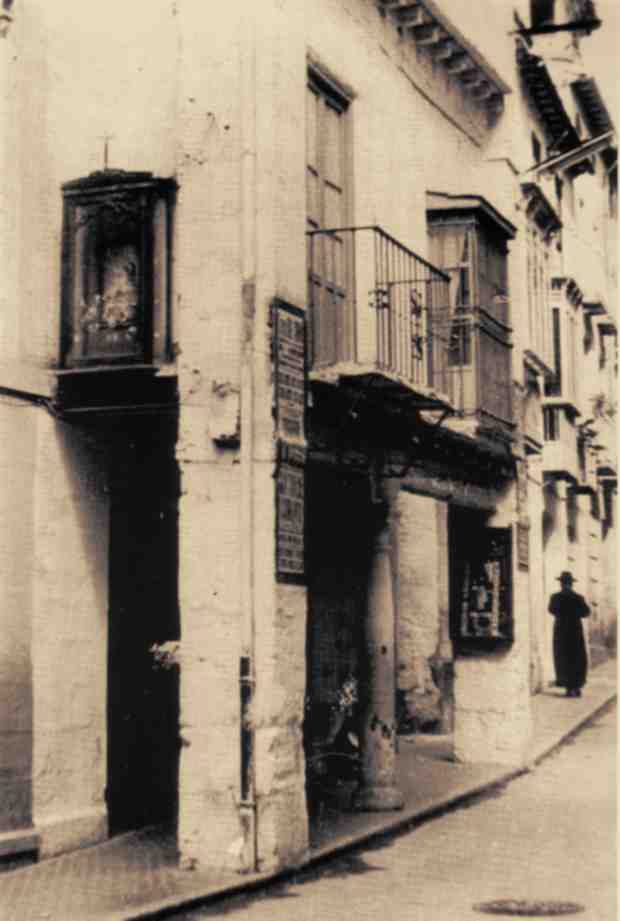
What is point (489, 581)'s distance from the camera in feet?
51.8

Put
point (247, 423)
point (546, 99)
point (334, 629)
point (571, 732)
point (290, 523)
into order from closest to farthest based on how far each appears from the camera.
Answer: point (247, 423) < point (290, 523) < point (334, 629) < point (571, 732) < point (546, 99)

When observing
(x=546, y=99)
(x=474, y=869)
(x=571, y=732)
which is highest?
(x=546, y=99)

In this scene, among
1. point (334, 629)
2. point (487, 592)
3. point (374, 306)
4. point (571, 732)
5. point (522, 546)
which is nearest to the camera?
point (374, 306)

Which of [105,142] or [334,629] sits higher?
[105,142]

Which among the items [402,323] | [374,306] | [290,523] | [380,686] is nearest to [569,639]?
[380,686]

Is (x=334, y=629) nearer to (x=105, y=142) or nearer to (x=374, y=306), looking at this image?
(x=374, y=306)

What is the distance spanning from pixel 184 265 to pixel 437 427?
12.6 ft

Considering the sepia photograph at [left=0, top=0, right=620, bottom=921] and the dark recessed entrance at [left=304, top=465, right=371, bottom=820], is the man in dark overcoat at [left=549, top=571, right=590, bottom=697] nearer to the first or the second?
the dark recessed entrance at [left=304, top=465, right=371, bottom=820]

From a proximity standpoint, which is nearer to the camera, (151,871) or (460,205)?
(151,871)

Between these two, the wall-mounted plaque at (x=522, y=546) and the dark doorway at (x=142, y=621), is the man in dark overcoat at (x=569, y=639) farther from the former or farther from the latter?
the dark doorway at (x=142, y=621)

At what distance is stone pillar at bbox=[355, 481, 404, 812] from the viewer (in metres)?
12.6

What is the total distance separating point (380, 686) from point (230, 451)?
3374 millimetres

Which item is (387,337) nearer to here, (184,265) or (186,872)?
(184,265)

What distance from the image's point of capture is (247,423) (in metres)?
10.1
